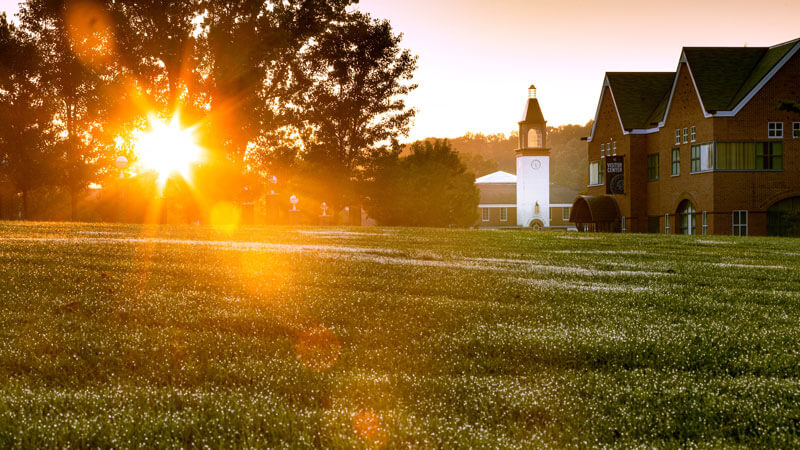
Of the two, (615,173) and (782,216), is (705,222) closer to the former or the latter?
(782,216)

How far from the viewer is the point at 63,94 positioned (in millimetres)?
45625

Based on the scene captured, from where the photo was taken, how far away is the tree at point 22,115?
140 ft

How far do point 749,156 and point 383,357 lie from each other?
1608 inches

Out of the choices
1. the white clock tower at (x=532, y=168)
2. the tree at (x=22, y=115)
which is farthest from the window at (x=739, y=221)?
the white clock tower at (x=532, y=168)

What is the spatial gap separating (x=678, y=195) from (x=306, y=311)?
41802mm

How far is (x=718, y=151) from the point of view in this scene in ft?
133

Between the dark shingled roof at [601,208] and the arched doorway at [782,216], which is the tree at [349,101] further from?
the arched doorway at [782,216]

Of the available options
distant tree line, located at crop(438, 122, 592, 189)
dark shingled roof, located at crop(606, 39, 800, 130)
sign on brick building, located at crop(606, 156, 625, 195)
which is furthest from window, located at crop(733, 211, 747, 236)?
distant tree line, located at crop(438, 122, 592, 189)

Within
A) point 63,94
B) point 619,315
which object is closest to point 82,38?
point 63,94

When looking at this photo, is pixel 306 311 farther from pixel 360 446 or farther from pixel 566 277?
pixel 566 277

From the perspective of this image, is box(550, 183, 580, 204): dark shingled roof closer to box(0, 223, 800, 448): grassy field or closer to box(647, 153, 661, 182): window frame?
box(647, 153, 661, 182): window frame

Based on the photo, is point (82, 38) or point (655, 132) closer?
point (82, 38)

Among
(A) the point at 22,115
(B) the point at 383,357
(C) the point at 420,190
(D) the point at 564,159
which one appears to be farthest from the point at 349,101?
(D) the point at 564,159

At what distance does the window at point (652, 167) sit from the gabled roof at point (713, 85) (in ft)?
6.35
